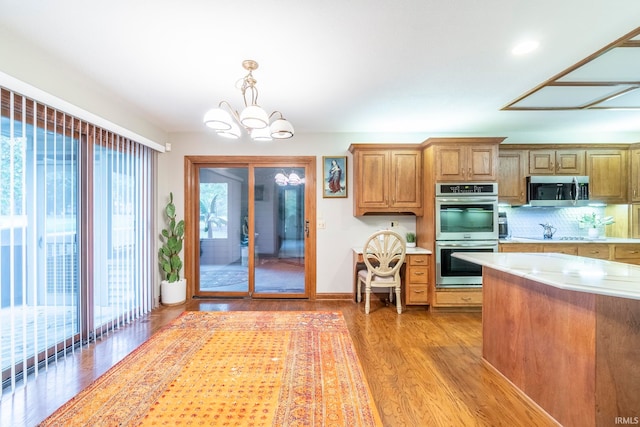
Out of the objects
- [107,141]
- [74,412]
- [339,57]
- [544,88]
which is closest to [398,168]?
[544,88]

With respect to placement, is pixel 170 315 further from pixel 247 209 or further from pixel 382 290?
pixel 382 290

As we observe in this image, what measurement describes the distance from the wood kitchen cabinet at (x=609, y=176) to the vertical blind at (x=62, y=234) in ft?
20.3

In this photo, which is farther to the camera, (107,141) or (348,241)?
(348,241)

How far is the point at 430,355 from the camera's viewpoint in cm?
253

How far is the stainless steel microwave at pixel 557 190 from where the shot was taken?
3.98m

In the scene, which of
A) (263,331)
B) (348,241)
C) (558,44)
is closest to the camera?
(558,44)

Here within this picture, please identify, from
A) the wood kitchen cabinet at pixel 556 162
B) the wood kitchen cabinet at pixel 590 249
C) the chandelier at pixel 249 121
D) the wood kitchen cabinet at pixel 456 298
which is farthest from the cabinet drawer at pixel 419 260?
the chandelier at pixel 249 121

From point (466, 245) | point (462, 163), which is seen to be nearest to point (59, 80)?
point (462, 163)

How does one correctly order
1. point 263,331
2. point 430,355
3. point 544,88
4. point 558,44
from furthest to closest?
point 263,331 < point 544,88 < point 430,355 < point 558,44

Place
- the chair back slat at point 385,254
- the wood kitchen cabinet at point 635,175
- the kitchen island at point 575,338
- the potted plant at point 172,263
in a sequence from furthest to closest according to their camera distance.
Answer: the wood kitchen cabinet at point 635,175
the potted plant at point 172,263
the chair back slat at point 385,254
the kitchen island at point 575,338

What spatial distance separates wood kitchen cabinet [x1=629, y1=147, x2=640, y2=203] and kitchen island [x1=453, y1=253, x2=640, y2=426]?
3203mm

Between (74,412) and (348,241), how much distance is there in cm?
327

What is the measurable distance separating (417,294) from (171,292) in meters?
3.32

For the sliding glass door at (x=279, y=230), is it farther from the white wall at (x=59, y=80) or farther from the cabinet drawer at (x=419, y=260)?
the white wall at (x=59, y=80)
